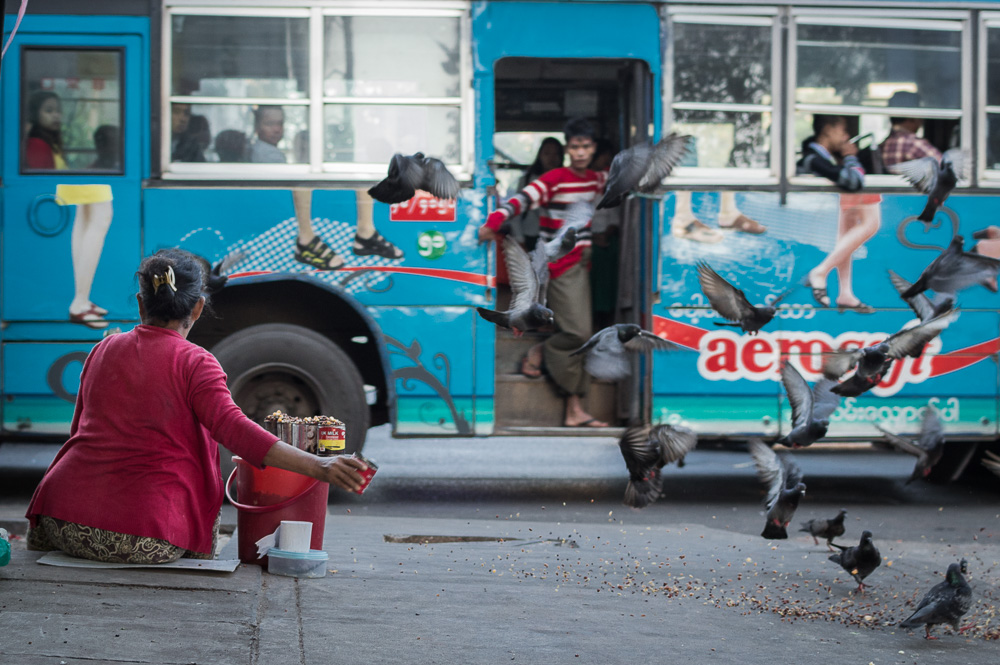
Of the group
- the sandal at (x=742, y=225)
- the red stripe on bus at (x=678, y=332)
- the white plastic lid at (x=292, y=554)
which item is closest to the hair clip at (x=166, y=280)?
the white plastic lid at (x=292, y=554)

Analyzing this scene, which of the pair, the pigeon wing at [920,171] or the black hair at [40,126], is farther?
the pigeon wing at [920,171]

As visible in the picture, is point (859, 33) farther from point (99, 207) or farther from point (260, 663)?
point (260, 663)

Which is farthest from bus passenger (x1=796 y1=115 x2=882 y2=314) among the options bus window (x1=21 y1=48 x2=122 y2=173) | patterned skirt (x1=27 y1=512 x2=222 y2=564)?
patterned skirt (x1=27 y1=512 x2=222 y2=564)

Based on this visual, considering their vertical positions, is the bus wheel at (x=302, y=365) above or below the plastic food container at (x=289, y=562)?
above

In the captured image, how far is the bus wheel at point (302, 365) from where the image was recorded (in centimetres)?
699

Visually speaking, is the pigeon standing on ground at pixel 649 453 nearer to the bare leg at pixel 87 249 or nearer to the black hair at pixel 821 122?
the black hair at pixel 821 122

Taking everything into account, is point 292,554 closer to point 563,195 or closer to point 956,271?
point 563,195

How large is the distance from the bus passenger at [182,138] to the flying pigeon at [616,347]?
2.86 m

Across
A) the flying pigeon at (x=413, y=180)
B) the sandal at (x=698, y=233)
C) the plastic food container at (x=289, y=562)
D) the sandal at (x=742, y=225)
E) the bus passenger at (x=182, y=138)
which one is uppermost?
the bus passenger at (x=182, y=138)

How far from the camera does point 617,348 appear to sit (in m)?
7.25

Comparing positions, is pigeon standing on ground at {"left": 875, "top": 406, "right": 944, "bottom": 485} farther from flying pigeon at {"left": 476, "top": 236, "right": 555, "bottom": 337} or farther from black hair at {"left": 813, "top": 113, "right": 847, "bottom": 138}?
flying pigeon at {"left": 476, "top": 236, "right": 555, "bottom": 337}

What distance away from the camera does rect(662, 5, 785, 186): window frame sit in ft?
23.5

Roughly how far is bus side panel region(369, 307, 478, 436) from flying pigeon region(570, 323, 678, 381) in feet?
2.50

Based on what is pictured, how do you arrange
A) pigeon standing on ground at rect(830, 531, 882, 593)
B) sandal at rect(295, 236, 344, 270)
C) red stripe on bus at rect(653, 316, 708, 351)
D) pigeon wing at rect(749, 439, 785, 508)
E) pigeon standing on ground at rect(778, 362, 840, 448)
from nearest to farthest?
pigeon standing on ground at rect(830, 531, 882, 593) < pigeon wing at rect(749, 439, 785, 508) < pigeon standing on ground at rect(778, 362, 840, 448) < sandal at rect(295, 236, 344, 270) < red stripe on bus at rect(653, 316, 708, 351)
